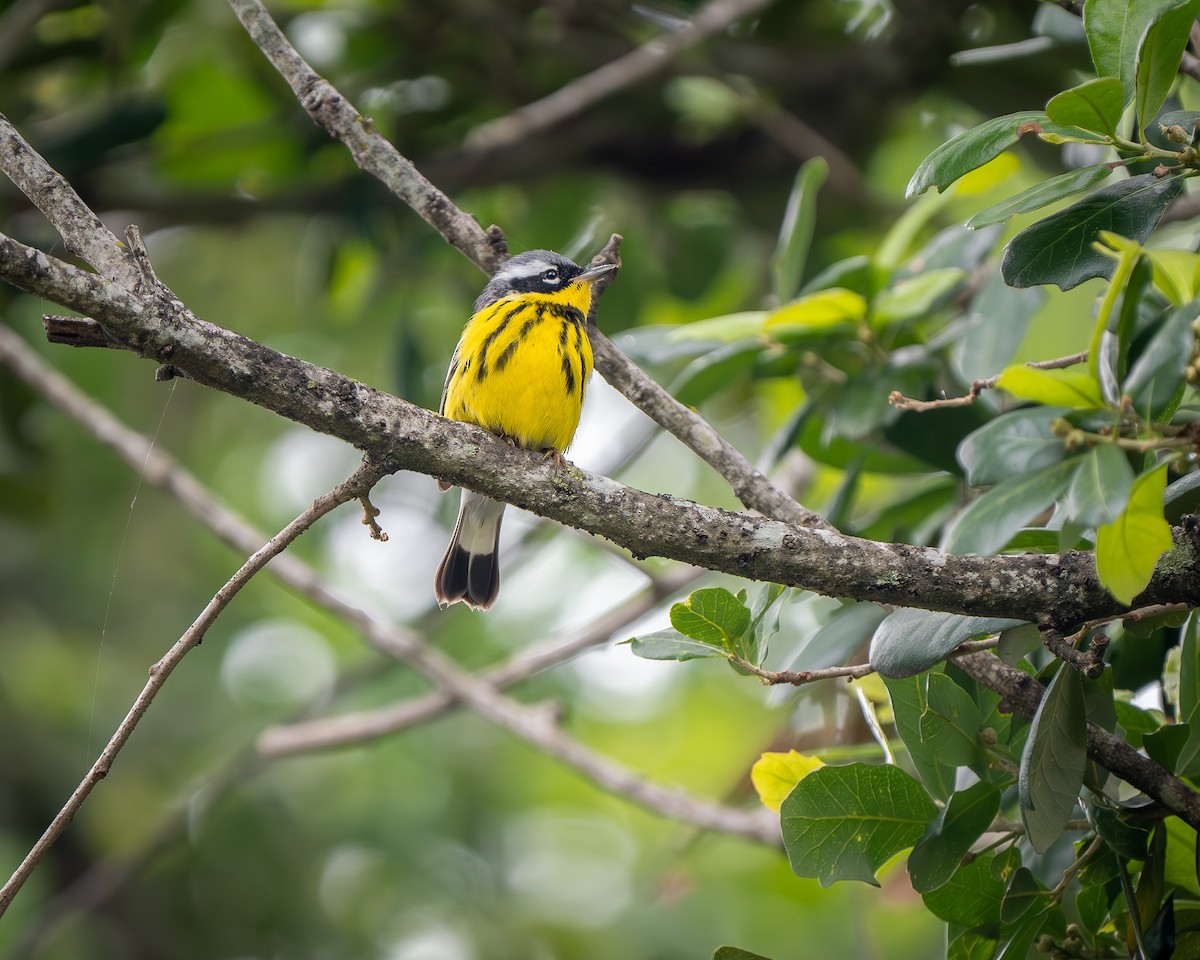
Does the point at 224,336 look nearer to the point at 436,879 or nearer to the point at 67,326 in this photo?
the point at 67,326

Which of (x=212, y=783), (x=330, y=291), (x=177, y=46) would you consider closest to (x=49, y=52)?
(x=177, y=46)

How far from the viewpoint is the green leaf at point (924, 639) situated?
6.61 feet

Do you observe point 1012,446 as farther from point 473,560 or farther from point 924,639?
point 473,560

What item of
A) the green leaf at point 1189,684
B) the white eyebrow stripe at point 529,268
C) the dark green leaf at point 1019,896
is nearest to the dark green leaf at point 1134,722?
the green leaf at point 1189,684

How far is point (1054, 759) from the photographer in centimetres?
196

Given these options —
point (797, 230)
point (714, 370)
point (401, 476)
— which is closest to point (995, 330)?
point (797, 230)

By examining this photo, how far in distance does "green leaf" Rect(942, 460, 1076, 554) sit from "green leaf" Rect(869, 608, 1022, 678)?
213 mm

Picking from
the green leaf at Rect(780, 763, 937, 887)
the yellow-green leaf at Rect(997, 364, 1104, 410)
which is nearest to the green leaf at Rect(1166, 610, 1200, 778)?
the green leaf at Rect(780, 763, 937, 887)

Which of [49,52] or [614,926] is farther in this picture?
[614,926]

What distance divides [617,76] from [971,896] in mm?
3399

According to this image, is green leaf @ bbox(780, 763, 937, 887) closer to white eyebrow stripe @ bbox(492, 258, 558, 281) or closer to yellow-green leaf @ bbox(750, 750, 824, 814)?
yellow-green leaf @ bbox(750, 750, 824, 814)

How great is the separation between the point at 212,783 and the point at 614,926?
2229 mm

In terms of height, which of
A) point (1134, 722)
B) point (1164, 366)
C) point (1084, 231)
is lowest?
point (1134, 722)

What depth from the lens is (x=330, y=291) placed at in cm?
534
